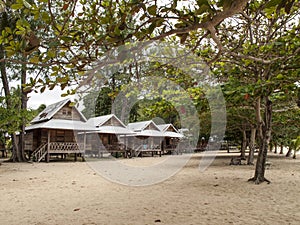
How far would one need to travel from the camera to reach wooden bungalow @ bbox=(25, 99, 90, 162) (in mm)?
20031

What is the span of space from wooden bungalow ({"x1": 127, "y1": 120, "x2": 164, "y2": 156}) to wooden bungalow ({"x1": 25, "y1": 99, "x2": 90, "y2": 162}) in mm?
5980

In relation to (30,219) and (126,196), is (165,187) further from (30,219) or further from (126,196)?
(30,219)

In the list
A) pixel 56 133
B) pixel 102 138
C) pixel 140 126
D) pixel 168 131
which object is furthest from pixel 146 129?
pixel 56 133

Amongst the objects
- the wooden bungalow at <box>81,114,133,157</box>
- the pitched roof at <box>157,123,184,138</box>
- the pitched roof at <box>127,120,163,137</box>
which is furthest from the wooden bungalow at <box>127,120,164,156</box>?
the wooden bungalow at <box>81,114,133,157</box>

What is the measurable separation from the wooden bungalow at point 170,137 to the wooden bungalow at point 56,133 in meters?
9.90

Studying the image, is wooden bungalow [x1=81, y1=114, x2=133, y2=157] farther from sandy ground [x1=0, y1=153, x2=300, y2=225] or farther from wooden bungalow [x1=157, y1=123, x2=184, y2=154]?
sandy ground [x1=0, y1=153, x2=300, y2=225]

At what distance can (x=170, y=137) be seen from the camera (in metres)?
32.5

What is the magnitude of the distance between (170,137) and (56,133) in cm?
1452

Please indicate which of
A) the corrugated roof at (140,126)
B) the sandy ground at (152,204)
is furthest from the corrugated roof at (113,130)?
the sandy ground at (152,204)

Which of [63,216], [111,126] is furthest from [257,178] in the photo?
[111,126]

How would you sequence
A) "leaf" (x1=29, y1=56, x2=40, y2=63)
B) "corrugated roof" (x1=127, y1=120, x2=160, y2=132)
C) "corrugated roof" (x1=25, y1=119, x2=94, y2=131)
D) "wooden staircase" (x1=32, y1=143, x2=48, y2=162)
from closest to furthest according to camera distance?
"leaf" (x1=29, y1=56, x2=40, y2=63), "wooden staircase" (x1=32, y1=143, x2=48, y2=162), "corrugated roof" (x1=25, y1=119, x2=94, y2=131), "corrugated roof" (x1=127, y1=120, x2=160, y2=132)

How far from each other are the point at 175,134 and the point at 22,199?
24.8m

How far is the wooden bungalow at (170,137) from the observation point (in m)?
29.3

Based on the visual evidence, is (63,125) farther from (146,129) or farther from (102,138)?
(146,129)
